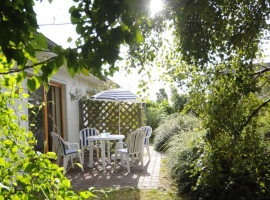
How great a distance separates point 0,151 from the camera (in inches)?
66.3

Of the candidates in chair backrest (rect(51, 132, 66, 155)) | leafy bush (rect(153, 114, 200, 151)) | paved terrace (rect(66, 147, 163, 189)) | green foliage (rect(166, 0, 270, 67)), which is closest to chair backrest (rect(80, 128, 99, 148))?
paved terrace (rect(66, 147, 163, 189))

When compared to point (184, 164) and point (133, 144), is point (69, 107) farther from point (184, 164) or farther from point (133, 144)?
point (184, 164)

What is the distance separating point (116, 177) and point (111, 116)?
354 cm

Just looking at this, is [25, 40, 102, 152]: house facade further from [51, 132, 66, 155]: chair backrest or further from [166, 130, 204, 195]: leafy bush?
[166, 130, 204, 195]: leafy bush

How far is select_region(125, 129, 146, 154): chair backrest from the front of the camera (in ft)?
20.7

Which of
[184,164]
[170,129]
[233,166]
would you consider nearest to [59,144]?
[184,164]

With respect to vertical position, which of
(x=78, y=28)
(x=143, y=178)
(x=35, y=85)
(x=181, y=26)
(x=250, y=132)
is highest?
(x=181, y=26)

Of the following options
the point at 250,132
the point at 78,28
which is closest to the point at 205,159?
the point at 250,132

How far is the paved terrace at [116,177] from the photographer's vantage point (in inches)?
203

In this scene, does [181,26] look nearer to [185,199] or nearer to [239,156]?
[239,156]

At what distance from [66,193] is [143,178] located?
4313 millimetres

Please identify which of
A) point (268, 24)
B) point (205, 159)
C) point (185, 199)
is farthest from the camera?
point (185, 199)

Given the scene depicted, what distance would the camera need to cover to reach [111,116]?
916cm

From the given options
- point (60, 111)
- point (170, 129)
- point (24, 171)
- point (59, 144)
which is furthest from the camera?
point (170, 129)
